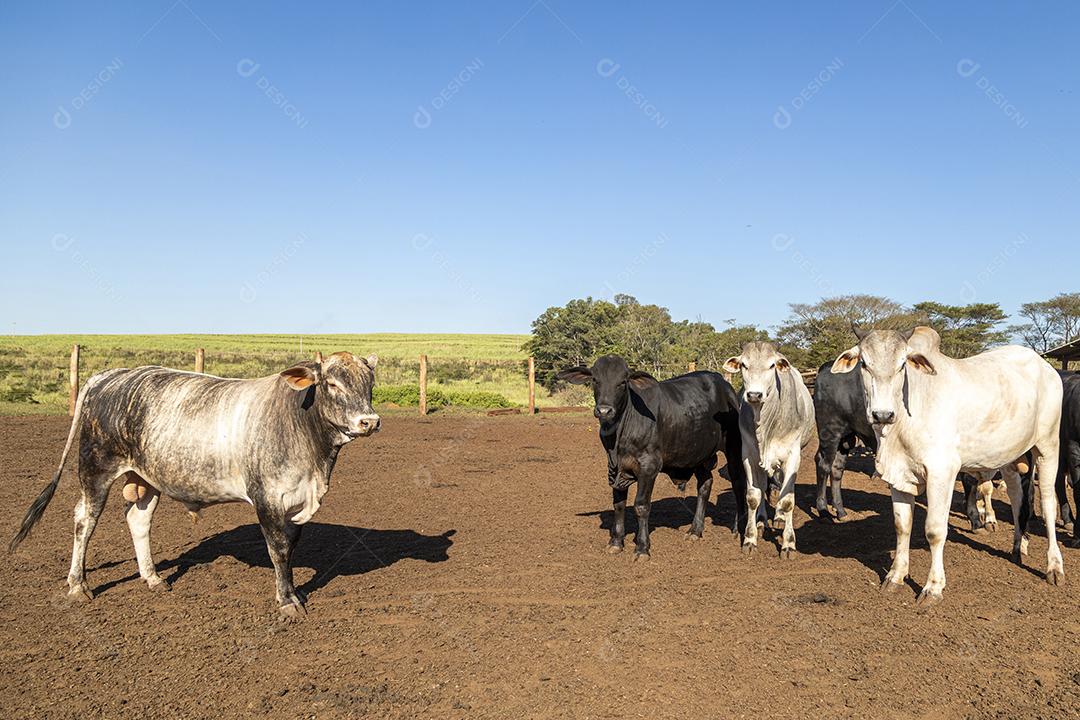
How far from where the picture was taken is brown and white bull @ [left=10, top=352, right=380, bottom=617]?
568cm

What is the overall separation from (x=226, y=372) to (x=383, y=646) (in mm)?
39380

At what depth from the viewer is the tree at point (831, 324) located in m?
28.2

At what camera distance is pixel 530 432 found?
19.3m

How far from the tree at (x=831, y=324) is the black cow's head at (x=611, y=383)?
21.6 meters

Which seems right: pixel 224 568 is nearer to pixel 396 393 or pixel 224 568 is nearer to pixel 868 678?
pixel 868 678

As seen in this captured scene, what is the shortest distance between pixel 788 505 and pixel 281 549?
5010 mm

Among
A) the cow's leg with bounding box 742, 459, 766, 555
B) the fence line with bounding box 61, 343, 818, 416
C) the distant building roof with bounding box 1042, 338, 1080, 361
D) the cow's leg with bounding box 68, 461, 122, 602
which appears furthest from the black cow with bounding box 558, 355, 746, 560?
the distant building roof with bounding box 1042, 338, 1080, 361

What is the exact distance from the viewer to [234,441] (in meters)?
5.76

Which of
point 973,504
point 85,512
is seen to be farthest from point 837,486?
point 85,512

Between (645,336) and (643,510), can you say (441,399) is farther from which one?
(643,510)

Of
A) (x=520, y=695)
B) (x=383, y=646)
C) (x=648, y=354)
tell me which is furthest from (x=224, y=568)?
(x=648, y=354)

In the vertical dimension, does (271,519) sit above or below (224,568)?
above

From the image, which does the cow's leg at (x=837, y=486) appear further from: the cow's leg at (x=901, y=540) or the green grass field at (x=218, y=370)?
the green grass field at (x=218, y=370)

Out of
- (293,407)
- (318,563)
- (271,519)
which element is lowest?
(318,563)
